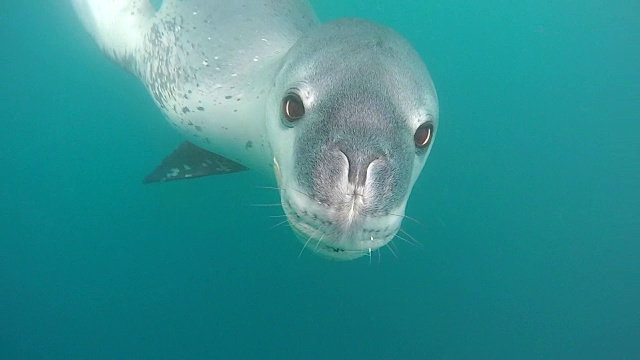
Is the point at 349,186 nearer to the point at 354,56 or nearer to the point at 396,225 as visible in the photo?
the point at 396,225

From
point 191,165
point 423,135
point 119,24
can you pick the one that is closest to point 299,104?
point 423,135

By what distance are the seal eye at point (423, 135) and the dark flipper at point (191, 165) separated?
1.61 metres

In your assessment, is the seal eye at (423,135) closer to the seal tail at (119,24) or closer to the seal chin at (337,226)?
the seal chin at (337,226)

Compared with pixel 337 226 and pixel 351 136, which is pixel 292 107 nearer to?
pixel 351 136

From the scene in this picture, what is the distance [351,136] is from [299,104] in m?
0.34

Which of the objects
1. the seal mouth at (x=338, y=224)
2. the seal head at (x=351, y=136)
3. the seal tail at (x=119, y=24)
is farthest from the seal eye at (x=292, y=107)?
the seal tail at (x=119, y=24)

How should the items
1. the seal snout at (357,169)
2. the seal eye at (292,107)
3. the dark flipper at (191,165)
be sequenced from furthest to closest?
the dark flipper at (191,165), the seal eye at (292,107), the seal snout at (357,169)

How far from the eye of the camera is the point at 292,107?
1771 millimetres

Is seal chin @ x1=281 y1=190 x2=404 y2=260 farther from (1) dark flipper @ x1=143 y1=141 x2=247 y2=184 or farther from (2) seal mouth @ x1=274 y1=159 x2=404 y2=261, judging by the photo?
(1) dark flipper @ x1=143 y1=141 x2=247 y2=184

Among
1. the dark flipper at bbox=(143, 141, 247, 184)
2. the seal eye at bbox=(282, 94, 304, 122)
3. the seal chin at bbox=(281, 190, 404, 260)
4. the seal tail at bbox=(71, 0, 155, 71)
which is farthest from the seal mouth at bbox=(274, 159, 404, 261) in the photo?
the seal tail at bbox=(71, 0, 155, 71)

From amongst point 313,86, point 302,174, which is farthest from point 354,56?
point 302,174

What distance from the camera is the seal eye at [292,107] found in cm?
174

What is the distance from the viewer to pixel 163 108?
3152 mm

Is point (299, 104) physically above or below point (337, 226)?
above
